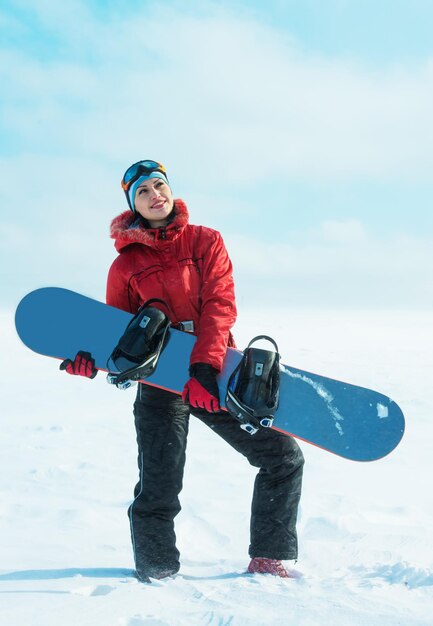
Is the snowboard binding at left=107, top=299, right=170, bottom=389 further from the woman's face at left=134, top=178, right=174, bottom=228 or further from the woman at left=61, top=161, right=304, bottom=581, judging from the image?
the woman's face at left=134, top=178, right=174, bottom=228

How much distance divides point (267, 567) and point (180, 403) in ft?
2.91

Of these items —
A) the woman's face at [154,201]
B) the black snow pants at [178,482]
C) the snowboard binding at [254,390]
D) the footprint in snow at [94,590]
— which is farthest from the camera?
the woman's face at [154,201]

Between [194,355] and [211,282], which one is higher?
[211,282]

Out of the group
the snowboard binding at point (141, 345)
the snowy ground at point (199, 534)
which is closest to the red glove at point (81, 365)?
the snowboard binding at point (141, 345)

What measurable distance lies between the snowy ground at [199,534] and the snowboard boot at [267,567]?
0.32 feet

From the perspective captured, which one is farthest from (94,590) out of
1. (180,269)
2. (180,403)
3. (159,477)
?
(180,269)

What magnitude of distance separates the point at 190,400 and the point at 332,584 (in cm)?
100

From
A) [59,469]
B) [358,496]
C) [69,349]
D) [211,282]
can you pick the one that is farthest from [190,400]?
[59,469]

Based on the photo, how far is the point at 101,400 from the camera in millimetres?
7508

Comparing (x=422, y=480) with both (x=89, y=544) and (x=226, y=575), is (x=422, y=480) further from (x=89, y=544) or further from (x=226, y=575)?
(x=89, y=544)

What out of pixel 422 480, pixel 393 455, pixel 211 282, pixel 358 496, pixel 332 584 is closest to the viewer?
pixel 332 584

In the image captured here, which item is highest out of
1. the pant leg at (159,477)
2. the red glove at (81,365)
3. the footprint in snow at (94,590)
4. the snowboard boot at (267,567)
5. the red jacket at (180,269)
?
the red jacket at (180,269)

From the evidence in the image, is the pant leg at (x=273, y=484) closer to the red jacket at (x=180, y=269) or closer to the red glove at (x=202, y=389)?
the red glove at (x=202, y=389)

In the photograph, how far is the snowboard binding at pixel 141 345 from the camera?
9.20 ft
